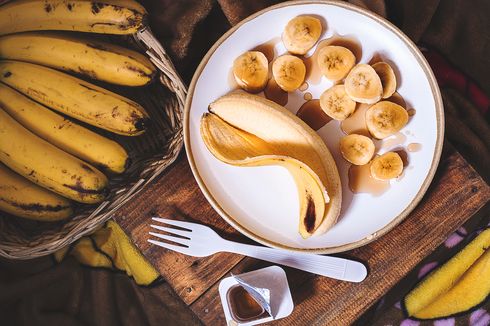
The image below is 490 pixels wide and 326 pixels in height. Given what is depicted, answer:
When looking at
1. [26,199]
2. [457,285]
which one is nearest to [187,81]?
A: [26,199]

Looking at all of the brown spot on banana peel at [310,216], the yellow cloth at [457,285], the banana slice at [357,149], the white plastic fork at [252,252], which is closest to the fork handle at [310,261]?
the white plastic fork at [252,252]

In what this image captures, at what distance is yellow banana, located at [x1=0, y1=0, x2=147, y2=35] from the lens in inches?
36.9

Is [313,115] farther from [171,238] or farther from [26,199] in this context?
[26,199]

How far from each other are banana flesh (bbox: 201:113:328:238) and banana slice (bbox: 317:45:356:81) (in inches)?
7.3

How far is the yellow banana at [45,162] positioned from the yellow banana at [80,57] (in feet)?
0.40

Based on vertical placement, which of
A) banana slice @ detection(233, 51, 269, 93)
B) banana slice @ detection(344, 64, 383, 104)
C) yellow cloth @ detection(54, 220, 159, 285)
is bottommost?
yellow cloth @ detection(54, 220, 159, 285)

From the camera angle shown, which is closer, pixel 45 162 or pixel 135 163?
pixel 45 162

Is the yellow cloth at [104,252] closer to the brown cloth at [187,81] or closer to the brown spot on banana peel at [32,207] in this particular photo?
the brown cloth at [187,81]

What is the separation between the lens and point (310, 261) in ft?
3.37

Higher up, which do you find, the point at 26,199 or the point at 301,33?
the point at 301,33

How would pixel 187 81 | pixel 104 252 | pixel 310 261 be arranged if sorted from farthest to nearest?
pixel 104 252, pixel 187 81, pixel 310 261

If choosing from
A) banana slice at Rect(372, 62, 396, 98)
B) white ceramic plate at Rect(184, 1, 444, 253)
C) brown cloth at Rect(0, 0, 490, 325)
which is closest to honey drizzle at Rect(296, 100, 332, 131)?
white ceramic plate at Rect(184, 1, 444, 253)

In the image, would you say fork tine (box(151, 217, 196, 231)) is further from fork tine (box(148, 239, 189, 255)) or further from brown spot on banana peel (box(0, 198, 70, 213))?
brown spot on banana peel (box(0, 198, 70, 213))

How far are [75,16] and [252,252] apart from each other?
22.2 inches
